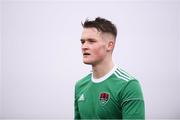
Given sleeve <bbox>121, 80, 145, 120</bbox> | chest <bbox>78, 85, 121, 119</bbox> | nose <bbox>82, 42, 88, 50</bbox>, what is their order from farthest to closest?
nose <bbox>82, 42, 88, 50</bbox>, chest <bbox>78, 85, 121, 119</bbox>, sleeve <bbox>121, 80, 145, 120</bbox>

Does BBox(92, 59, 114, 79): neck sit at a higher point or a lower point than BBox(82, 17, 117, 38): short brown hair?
lower

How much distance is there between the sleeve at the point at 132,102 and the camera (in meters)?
2.52

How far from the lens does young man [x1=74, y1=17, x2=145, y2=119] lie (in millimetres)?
2592

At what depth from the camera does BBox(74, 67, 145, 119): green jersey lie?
99.9 inches

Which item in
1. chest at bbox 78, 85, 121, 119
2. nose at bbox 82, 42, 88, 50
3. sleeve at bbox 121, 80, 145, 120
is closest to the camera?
sleeve at bbox 121, 80, 145, 120

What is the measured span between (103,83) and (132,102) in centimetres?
37

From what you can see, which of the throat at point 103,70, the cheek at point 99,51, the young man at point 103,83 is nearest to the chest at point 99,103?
the young man at point 103,83

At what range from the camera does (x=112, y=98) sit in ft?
8.75

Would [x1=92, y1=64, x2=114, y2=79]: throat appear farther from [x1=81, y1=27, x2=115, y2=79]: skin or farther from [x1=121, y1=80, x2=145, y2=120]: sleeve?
[x1=121, y1=80, x2=145, y2=120]: sleeve

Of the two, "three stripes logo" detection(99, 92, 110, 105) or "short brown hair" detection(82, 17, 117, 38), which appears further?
"short brown hair" detection(82, 17, 117, 38)

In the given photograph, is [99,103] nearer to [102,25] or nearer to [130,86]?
[130,86]

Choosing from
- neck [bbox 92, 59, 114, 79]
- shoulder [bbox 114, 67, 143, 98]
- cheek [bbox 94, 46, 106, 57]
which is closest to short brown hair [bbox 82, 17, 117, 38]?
cheek [bbox 94, 46, 106, 57]

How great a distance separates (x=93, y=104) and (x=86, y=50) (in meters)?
0.48

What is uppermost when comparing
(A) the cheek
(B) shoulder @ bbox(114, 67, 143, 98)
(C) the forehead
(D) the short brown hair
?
(D) the short brown hair
